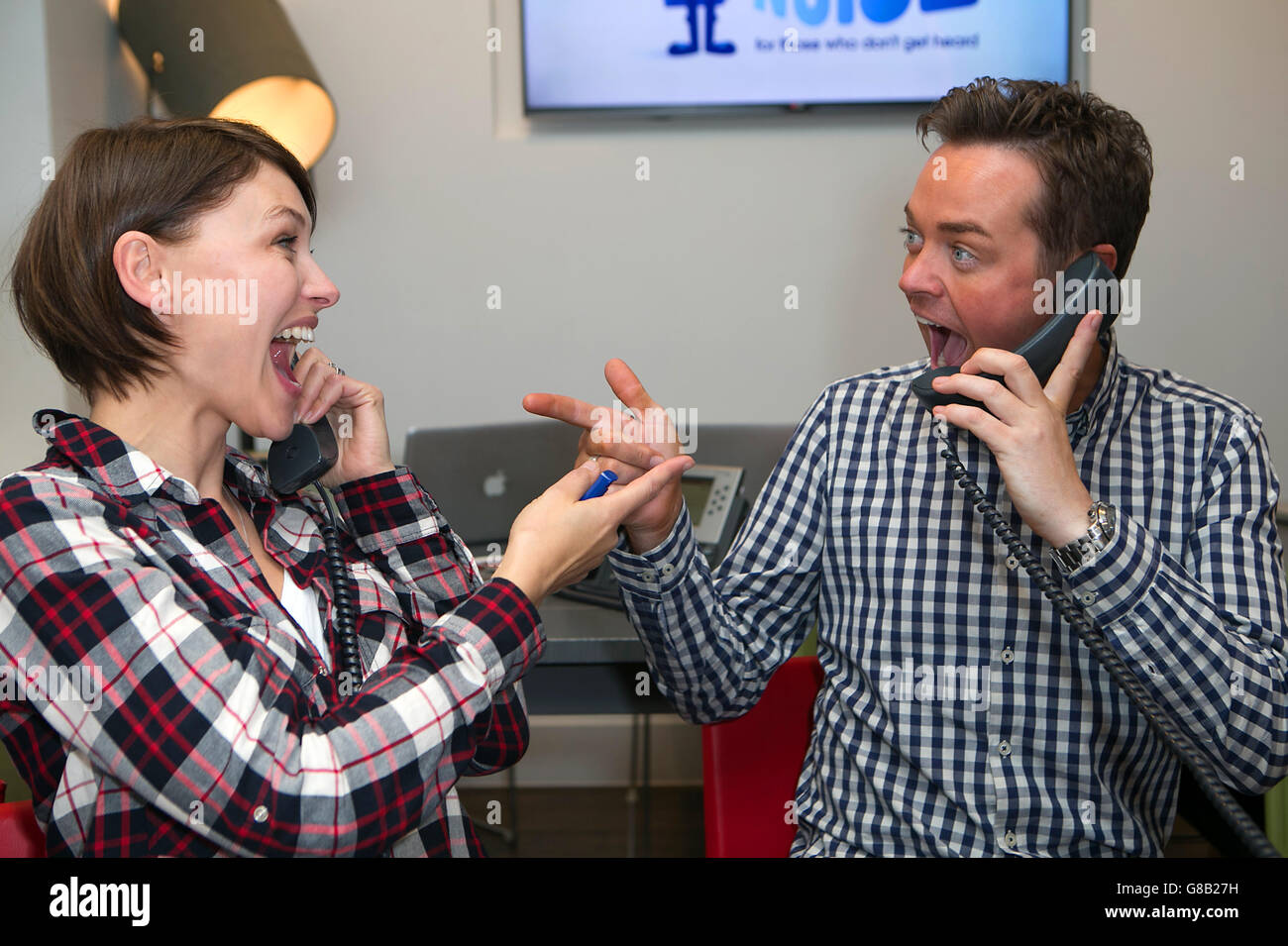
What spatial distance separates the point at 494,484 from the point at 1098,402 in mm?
1394

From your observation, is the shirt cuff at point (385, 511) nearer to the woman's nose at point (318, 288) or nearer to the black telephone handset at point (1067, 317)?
the woman's nose at point (318, 288)

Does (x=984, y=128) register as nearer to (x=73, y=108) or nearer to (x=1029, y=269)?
(x=1029, y=269)

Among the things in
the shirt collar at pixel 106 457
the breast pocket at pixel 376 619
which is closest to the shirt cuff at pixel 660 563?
the breast pocket at pixel 376 619

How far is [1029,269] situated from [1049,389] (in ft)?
0.82

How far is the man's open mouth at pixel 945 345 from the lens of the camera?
49.6 inches

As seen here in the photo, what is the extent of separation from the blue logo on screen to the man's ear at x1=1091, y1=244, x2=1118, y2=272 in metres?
1.37

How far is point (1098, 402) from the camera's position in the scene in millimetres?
1217

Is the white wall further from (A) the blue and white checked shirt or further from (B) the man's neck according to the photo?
(B) the man's neck

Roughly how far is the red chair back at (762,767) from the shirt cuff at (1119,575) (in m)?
0.48

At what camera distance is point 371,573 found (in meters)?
1.10

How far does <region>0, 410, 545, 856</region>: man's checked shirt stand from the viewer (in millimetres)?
740

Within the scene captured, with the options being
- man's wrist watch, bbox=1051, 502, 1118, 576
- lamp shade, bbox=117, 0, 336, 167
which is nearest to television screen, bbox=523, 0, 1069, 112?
lamp shade, bbox=117, 0, 336, 167

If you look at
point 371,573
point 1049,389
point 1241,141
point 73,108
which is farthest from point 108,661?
point 1241,141
